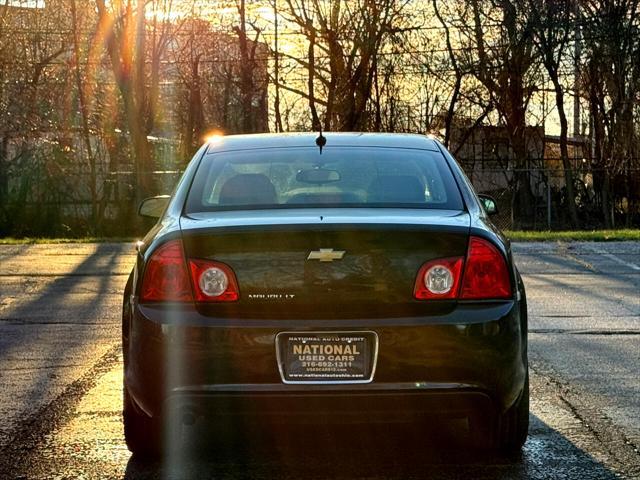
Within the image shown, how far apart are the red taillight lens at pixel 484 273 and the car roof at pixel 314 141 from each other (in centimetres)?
135

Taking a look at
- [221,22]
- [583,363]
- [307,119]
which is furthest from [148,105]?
[583,363]

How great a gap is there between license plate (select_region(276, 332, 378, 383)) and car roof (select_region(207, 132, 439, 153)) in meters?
1.65

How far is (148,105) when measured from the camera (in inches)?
1431

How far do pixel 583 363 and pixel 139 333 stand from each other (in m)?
3.77

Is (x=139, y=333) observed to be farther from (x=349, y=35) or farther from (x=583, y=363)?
(x=349, y=35)

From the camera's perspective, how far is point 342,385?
4492 mm

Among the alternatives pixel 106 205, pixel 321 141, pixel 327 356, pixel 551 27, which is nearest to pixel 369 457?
pixel 327 356

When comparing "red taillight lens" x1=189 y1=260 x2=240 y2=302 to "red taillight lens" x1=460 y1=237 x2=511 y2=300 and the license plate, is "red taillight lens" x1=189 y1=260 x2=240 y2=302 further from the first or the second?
"red taillight lens" x1=460 y1=237 x2=511 y2=300

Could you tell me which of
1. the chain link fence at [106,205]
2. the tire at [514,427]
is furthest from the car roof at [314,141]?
the chain link fence at [106,205]

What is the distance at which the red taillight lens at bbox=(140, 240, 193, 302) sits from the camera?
4.62 meters

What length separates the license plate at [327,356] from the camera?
14.7ft

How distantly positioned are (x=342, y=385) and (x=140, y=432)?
40.1 inches

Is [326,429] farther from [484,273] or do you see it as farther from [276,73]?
Answer: [276,73]

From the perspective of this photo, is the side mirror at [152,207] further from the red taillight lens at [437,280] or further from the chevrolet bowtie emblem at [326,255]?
the red taillight lens at [437,280]
